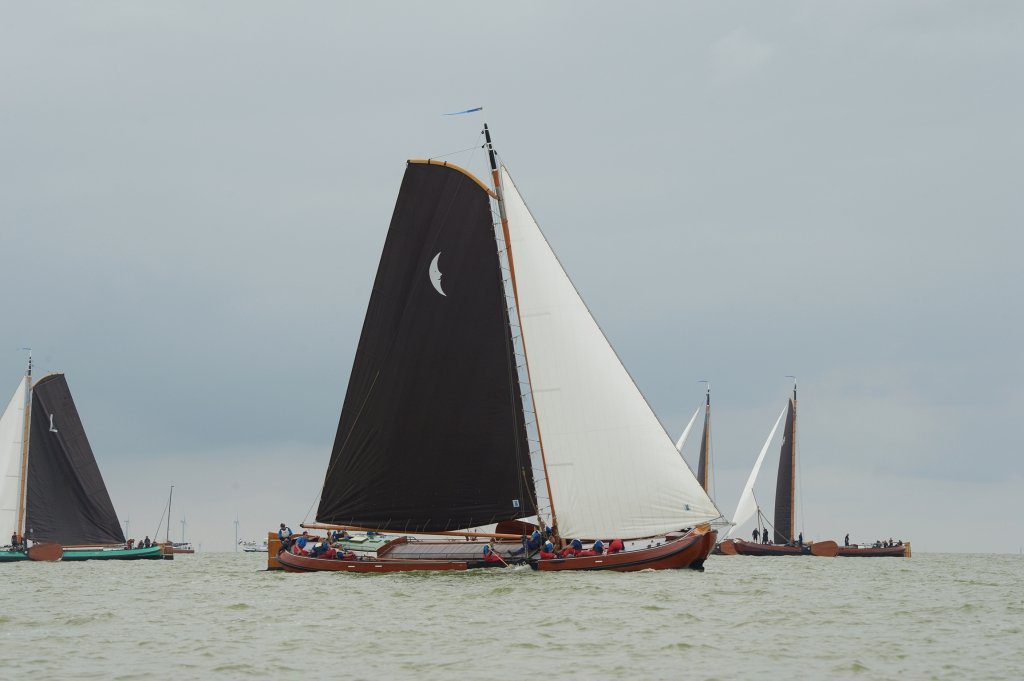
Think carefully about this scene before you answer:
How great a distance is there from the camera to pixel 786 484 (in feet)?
386

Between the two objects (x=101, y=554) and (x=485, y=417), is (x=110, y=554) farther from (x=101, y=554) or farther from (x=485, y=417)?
(x=485, y=417)

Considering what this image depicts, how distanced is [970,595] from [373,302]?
28.0 meters

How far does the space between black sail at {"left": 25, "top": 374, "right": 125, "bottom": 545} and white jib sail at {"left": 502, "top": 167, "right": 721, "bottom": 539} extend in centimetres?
4989

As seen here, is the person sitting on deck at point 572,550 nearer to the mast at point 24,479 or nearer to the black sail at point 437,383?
the black sail at point 437,383

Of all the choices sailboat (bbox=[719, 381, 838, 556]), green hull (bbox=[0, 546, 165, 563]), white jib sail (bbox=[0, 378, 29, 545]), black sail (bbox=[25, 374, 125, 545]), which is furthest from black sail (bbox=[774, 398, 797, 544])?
white jib sail (bbox=[0, 378, 29, 545])

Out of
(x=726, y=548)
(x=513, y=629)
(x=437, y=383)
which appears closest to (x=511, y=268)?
(x=437, y=383)

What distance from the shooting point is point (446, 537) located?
2175 inches

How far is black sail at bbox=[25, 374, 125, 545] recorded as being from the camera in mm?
86375

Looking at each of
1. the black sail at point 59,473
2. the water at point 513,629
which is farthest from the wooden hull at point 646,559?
the black sail at point 59,473

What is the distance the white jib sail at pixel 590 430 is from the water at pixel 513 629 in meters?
2.78

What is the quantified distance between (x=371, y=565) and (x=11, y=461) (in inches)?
1836

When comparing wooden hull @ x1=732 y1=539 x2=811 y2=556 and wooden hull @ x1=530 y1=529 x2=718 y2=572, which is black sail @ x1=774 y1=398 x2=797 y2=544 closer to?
wooden hull @ x1=732 y1=539 x2=811 y2=556

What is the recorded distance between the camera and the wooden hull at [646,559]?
156 ft

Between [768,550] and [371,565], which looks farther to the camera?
[768,550]
